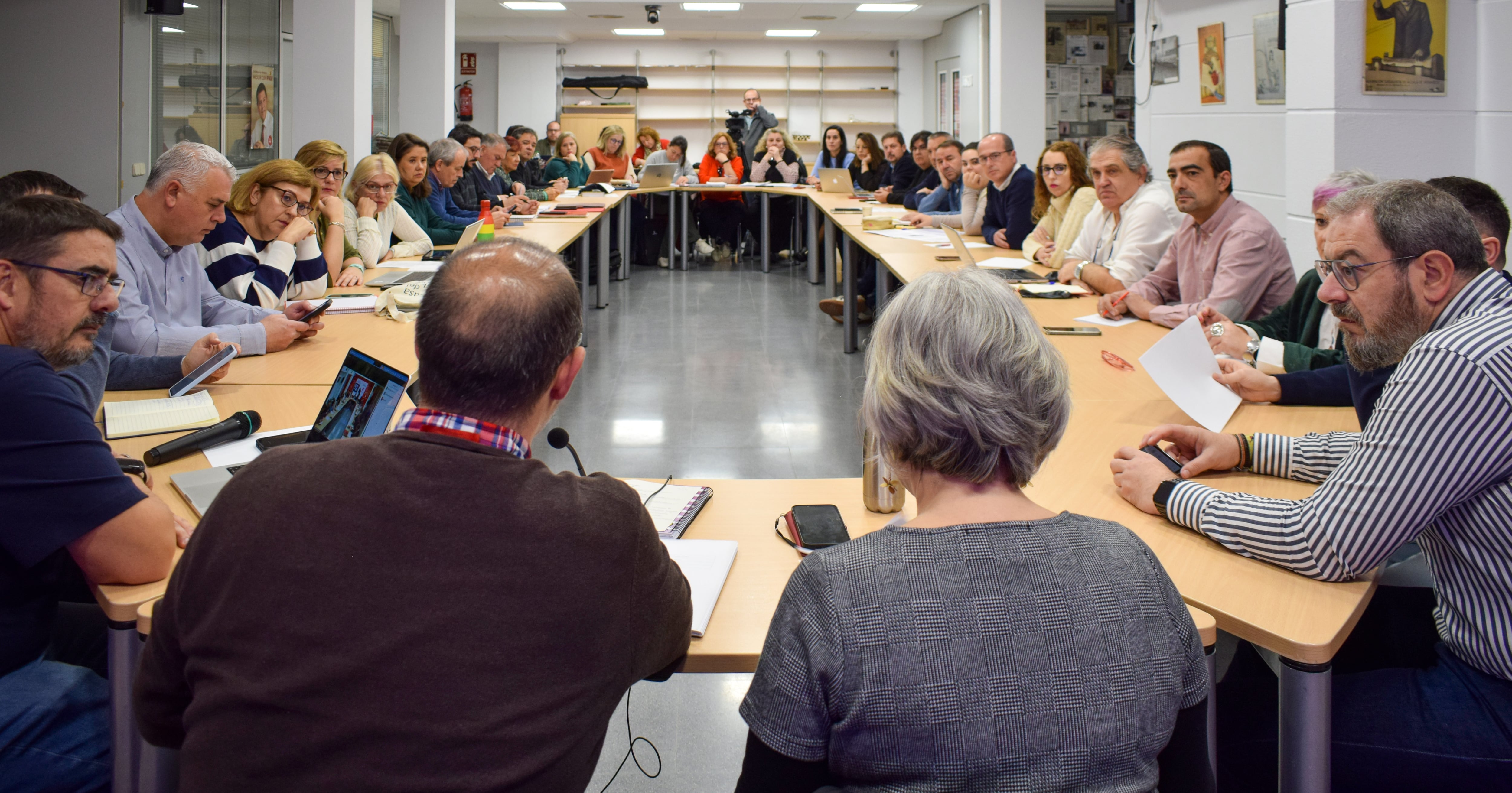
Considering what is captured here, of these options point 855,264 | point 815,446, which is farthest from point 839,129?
point 815,446

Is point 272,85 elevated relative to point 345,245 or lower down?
elevated

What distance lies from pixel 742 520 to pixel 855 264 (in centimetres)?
415

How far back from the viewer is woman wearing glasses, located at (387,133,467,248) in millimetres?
5434

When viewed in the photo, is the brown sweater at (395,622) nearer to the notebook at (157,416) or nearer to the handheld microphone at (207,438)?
the handheld microphone at (207,438)

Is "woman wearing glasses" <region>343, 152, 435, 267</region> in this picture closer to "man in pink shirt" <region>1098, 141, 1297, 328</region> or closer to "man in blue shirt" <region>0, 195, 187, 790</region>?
"man in blue shirt" <region>0, 195, 187, 790</region>

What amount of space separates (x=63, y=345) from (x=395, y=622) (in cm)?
108

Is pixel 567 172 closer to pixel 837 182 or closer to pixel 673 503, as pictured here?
pixel 837 182

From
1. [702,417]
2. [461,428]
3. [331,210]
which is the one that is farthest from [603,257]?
[461,428]

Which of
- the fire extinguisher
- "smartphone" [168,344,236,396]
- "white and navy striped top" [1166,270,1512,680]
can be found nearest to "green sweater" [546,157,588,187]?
the fire extinguisher

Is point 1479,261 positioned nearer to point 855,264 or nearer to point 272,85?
point 855,264

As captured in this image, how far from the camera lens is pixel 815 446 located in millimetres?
4129

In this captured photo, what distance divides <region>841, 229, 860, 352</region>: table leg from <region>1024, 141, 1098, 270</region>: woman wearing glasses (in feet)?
3.10

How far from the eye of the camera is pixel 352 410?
76.0 inches

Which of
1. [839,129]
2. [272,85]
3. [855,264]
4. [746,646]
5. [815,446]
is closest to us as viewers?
[746,646]
